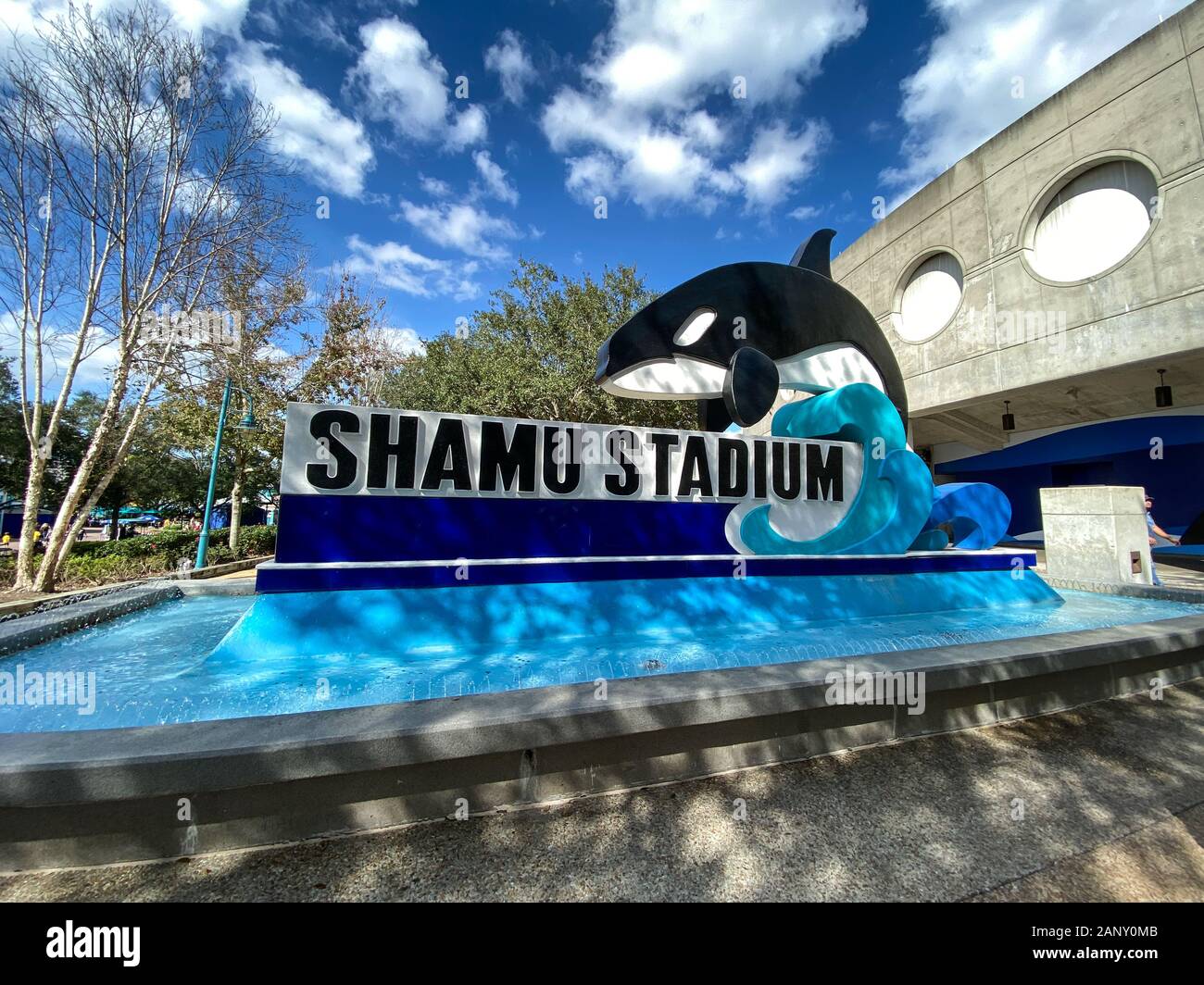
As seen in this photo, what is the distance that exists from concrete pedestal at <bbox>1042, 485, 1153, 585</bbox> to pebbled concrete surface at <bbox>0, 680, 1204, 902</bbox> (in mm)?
7727

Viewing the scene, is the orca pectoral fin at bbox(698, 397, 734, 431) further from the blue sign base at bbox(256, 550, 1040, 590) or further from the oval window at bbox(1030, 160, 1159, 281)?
the oval window at bbox(1030, 160, 1159, 281)

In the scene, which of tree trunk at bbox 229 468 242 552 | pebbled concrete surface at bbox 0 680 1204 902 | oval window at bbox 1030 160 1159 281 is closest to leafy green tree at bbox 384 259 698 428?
tree trunk at bbox 229 468 242 552

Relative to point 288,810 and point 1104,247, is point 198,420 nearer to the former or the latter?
point 288,810

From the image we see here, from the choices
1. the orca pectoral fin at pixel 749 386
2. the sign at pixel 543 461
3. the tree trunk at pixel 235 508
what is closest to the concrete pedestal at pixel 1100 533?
the sign at pixel 543 461

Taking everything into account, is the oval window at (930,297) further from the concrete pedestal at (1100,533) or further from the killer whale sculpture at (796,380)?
the killer whale sculpture at (796,380)

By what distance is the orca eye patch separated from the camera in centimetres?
727

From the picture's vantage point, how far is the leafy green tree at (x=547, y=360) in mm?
20203

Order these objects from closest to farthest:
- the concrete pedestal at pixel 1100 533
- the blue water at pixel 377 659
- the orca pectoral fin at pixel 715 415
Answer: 1. the blue water at pixel 377 659
2. the orca pectoral fin at pixel 715 415
3. the concrete pedestal at pixel 1100 533

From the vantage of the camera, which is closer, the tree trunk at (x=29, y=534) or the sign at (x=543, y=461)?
the sign at (x=543, y=461)

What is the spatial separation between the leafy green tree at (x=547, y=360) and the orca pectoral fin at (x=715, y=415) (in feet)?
38.0
